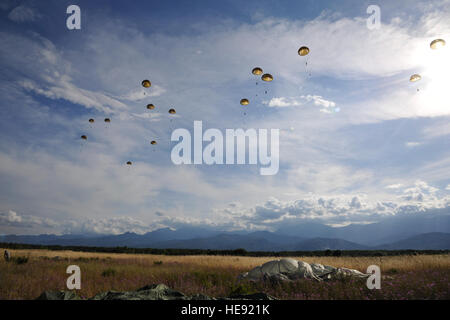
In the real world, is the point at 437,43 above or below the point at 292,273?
above

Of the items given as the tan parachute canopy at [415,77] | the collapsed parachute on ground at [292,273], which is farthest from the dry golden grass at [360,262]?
the tan parachute canopy at [415,77]

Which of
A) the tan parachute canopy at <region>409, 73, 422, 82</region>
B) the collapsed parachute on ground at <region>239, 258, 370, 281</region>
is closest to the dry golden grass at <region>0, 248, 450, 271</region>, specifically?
the collapsed parachute on ground at <region>239, 258, 370, 281</region>

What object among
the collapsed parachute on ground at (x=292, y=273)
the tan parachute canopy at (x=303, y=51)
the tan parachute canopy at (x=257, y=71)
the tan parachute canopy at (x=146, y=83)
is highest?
the tan parachute canopy at (x=303, y=51)

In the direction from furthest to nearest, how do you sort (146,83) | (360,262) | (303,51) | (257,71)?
(360,262)
(146,83)
(257,71)
(303,51)

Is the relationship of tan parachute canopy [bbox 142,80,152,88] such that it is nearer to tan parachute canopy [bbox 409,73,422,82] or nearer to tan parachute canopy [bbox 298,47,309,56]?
tan parachute canopy [bbox 298,47,309,56]

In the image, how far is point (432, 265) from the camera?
12.7m

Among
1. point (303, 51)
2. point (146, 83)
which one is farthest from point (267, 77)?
→ point (146, 83)

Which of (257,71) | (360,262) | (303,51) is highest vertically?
(303,51)

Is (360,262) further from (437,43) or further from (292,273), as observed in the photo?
(437,43)

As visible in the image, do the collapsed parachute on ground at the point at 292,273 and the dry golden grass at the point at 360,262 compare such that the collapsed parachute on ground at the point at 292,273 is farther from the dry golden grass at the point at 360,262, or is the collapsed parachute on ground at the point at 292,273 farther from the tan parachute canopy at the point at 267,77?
the tan parachute canopy at the point at 267,77
